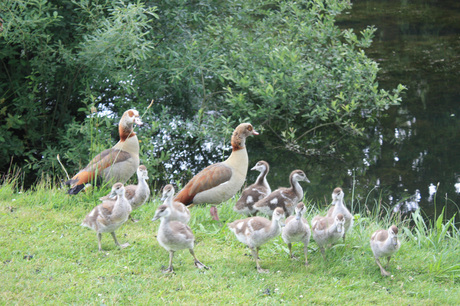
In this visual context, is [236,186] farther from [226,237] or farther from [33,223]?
[33,223]

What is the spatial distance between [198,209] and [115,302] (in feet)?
8.86

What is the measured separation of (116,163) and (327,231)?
Result: 3511 millimetres

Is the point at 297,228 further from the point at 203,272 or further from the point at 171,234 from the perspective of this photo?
the point at 171,234

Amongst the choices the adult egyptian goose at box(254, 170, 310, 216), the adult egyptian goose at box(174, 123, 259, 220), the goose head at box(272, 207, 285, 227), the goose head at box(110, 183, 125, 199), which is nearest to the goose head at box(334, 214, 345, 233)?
the goose head at box(272, 207, 285, 227)

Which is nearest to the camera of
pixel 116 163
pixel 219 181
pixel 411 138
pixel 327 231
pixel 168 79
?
pixel 327 231

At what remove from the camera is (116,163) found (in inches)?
326

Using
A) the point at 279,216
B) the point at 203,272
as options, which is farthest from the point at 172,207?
the point at 279,216

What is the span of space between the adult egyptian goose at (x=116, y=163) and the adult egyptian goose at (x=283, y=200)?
2151mm

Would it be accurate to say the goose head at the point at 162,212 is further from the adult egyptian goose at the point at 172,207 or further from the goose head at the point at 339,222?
the goose head at the point at 339,222

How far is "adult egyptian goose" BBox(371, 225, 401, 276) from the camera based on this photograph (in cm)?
589

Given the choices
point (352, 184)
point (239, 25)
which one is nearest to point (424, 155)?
point (352, 184)

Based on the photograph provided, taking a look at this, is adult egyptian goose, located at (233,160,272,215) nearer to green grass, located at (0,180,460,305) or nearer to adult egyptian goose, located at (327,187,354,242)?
green grass, located at (0,180,460,305)

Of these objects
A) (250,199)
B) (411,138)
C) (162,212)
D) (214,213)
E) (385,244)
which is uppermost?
(162,212)

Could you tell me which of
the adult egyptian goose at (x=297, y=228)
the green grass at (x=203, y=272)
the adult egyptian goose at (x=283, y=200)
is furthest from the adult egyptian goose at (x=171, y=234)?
the adult egyptian goose at (x=283, y=200)
